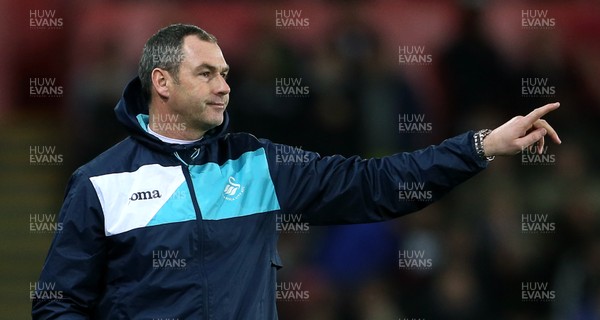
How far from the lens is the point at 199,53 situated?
388 cm

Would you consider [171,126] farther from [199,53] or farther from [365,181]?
[365,181]

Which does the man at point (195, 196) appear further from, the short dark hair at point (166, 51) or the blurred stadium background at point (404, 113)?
the blurred stadium background at point (404, 113)

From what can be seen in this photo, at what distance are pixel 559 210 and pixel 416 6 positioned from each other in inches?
79.0

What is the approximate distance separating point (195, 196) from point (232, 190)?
0.46 feet

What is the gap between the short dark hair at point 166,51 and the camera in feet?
12.8

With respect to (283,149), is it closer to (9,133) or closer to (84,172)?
(84,172)

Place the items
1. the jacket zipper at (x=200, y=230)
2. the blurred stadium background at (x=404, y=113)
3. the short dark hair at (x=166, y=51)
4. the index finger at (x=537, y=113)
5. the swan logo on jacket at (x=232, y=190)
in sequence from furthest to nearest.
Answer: the blurred stadium background at (x=404, y=113) → the short dark hair at (x=166, y=51) → the swan logo on jacket at (x=232, y=190) → the jacket zipper at (x=200, y=230) → the index finger at (x=537, y=113)

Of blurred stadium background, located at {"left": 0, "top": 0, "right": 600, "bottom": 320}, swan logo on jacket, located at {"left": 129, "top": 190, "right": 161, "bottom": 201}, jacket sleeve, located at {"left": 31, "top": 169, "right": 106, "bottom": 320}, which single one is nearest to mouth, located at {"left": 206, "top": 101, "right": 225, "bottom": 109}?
swan logo on jacket, located at {"left": 129, "top": 190, "right": 161, "bottom": 201}

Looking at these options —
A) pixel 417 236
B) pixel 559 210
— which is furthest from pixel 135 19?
pixel 559 210

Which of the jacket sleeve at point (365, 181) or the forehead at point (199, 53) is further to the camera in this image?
the forehead at point (199, 53)

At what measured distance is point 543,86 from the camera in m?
7.41

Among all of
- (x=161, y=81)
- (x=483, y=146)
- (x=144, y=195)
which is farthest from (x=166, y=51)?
(x=483, y=146)

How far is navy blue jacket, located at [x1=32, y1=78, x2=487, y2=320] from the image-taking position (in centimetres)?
362

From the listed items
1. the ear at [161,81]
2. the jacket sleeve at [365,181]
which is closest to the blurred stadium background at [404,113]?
the jacket sleeve at [365,181]
